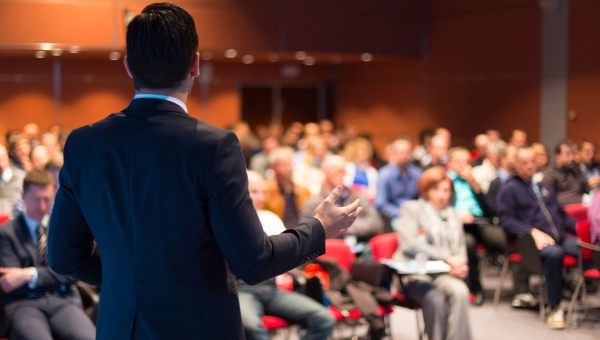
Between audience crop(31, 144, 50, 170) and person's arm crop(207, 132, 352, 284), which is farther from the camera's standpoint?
audience crop(31, 144, 50, 170)

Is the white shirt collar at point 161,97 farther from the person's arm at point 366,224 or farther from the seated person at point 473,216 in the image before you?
the seated person at point 473,216

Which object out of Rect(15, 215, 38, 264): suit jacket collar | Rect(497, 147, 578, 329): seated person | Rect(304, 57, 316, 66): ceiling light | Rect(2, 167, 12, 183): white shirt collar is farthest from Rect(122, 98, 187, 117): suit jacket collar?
Rect(304, 57, 316, 66): ceiling light

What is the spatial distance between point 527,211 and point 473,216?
862 millimetres

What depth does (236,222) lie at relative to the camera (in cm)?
156

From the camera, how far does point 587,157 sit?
31.4 feet

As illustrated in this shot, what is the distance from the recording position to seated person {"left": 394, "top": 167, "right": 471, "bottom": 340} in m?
5.16

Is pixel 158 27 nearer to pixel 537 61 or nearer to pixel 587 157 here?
pixel 587 157

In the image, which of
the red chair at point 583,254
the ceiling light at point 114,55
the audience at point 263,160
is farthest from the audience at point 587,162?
the ceiling light at point 114,55

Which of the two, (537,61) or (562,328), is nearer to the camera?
(562,328)

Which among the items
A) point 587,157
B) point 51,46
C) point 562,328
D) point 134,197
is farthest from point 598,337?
point 51,46

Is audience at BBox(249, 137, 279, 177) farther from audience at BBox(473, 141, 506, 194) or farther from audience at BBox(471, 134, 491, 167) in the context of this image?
audience at BBox(471, 134, 491, 167)

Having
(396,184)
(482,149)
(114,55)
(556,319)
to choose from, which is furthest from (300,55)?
(556,319)

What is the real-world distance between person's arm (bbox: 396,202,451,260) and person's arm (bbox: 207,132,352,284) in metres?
3.83

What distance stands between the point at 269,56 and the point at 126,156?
12444mm
